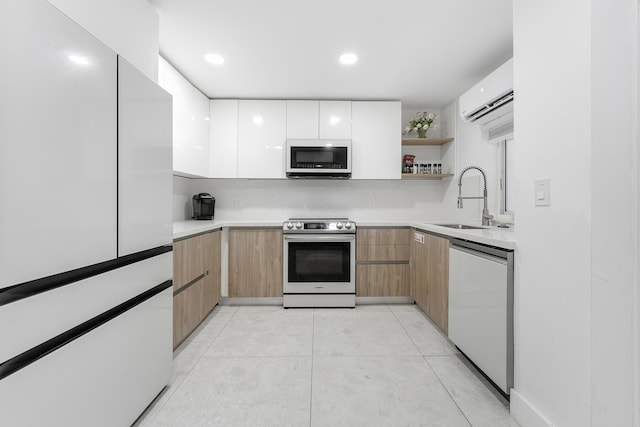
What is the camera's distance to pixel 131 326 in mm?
1230

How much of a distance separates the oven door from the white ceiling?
1.59 meters

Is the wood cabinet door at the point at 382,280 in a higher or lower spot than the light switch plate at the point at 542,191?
lower

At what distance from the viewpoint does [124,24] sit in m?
1.43

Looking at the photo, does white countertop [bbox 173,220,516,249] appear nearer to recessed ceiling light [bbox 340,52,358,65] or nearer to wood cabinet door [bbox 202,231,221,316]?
wood cabinet door [bbox 202,231,221,316]

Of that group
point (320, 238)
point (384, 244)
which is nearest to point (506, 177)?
point (384, 244)

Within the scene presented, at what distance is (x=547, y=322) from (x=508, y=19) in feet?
6.05

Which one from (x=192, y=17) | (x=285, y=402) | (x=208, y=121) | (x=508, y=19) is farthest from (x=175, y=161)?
(x=508, y=19)

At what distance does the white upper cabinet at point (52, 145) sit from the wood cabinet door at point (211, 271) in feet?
5.05

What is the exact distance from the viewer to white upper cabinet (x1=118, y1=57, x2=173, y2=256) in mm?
1154

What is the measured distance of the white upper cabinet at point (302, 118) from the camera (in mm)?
3240

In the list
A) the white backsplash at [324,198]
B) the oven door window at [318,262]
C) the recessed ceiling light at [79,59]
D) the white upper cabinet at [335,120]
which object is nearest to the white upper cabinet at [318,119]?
the white upper cabinet at [335,120]

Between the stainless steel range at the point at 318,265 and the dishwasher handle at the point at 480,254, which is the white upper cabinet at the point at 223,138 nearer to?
the stainless steel range at the point at 318,265

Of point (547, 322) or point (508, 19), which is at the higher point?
point (508, 19)

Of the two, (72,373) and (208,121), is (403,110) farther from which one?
(72,373)
